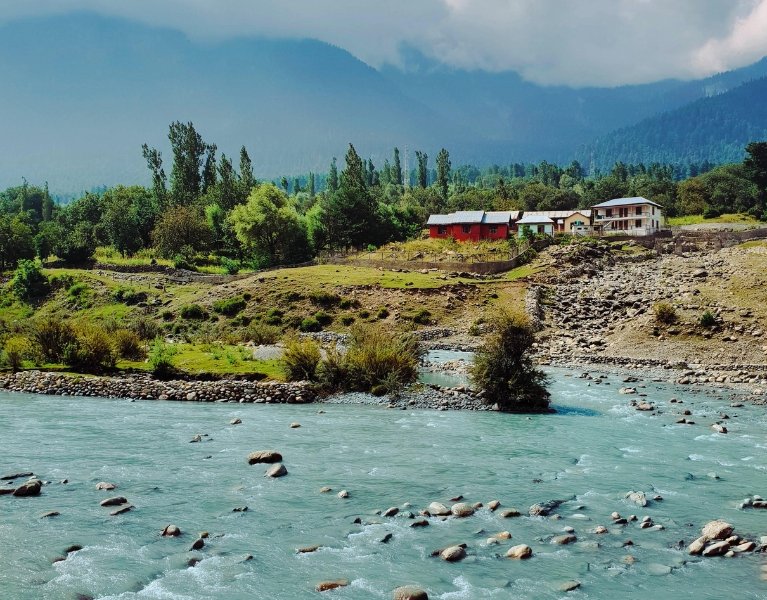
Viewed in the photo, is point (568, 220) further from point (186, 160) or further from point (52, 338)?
point (52, 338)

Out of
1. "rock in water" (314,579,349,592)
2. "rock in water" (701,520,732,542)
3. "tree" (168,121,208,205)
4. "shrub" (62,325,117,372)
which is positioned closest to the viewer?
"rock in water" (314,579,349,592)

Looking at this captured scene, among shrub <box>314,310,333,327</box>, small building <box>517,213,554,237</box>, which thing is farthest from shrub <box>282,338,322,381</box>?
small building <box>517,213,554,237</box>

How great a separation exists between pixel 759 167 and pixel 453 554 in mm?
129893

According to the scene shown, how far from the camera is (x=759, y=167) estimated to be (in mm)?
127188

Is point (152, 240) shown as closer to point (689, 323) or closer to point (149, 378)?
point (149, 378)

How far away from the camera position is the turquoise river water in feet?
56.4

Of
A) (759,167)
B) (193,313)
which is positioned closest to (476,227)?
(193,313)

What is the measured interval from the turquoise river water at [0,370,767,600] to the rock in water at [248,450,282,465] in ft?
1.20

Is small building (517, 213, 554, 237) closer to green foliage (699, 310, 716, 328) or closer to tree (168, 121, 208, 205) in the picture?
green foliage (699, 310, 716, 328)

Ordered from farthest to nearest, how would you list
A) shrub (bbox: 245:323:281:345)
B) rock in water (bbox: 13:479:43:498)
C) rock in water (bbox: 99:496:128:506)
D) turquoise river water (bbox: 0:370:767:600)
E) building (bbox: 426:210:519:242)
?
building (bbox: 426:210:519:242) < shrub (bbox: 245:323:281:345) < rock in water (bbox: 13:479:43:498) < rock in water (bbox: 99:496:128:506) < turquoise river water (bbox: 0:370:767:600)

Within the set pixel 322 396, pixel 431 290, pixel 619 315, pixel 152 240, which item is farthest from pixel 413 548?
pixel 152 240

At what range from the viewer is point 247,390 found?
41.8m

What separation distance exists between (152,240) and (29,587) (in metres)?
109

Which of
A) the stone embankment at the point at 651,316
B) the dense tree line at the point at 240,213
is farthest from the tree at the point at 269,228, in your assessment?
the stone embankment at the point at 651,316
